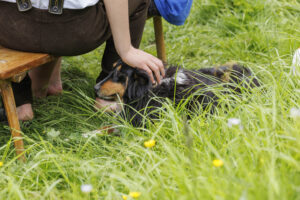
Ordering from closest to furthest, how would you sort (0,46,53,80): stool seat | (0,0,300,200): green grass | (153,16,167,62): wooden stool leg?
(0,0,300,200): green grass → (0,46,53,80): stool seat → (153,16,167,62): wooden stool leg

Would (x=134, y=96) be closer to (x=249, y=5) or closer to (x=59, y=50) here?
(x=59, y=50)

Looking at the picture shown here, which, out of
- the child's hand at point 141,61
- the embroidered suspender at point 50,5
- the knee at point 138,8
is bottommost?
the child's hand at point 141,61

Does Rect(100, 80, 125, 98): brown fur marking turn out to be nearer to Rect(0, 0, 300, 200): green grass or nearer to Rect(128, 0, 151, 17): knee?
Rect(0, 0, 300, 200): green grass

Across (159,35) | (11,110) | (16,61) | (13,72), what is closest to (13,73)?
(13,72)

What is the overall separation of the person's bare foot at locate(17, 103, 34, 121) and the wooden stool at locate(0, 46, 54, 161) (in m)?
0.48

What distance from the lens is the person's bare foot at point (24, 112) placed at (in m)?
2.64

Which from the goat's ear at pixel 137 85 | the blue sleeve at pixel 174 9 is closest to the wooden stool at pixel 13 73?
the goat's ear at pixel 137 85

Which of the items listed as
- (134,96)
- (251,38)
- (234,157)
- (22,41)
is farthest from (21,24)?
(251,38)

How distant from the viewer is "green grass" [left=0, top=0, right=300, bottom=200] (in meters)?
1.41

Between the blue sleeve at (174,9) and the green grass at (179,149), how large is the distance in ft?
2.33

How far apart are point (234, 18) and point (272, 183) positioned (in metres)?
3.00

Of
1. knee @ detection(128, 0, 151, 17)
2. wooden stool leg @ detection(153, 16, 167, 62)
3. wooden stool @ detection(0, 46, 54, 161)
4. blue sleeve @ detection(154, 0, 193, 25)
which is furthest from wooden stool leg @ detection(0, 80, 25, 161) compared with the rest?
wooden stool leg @ detection(153, 16, 167, 62)

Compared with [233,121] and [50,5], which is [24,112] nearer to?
[50,5]

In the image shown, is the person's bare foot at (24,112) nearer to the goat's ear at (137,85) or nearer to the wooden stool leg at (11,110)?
the wooden stool leg at (11,110)
